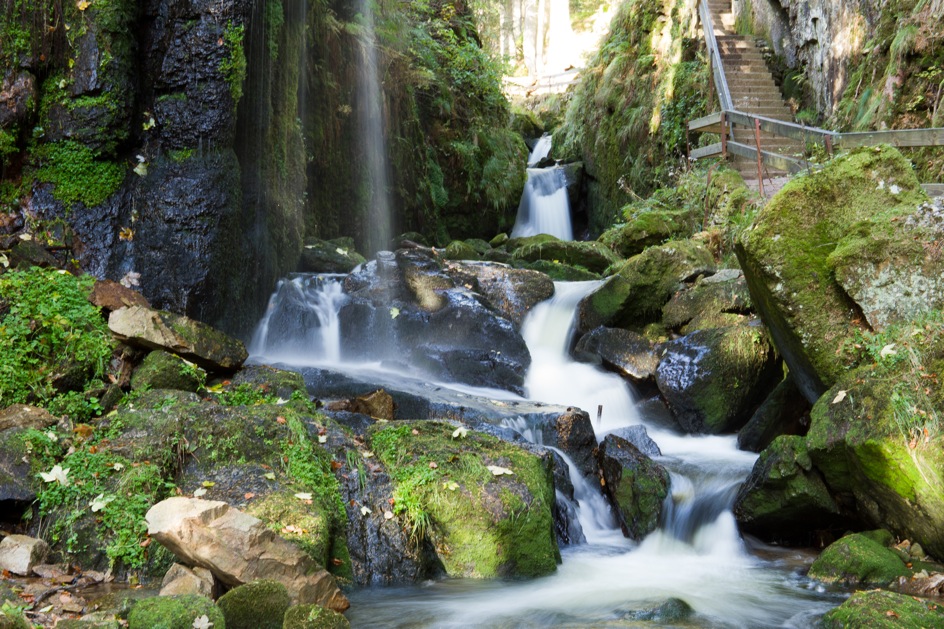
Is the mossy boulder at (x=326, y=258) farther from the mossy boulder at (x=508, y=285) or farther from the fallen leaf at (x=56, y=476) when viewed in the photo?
the fallen leaf at (x=56, y=476)

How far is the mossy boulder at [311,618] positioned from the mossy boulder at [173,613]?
35 centimetres

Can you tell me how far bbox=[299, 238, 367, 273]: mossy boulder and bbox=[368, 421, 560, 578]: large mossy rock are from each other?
7.68 meters

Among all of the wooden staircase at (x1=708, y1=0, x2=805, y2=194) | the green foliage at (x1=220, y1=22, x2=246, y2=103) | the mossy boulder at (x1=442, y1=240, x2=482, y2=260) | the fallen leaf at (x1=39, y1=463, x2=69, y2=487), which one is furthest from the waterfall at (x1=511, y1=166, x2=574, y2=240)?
the fallen leaf at (x1=39, y1=463, x2=69, y2=487)

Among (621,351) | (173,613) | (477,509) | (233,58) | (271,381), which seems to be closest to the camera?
(173,613)

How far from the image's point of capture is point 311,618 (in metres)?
3.85

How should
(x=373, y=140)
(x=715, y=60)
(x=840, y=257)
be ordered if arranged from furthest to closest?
(x=373, y=140) < (x=715, y=60) < (x=840, y=257)

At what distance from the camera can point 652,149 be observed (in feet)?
56.7

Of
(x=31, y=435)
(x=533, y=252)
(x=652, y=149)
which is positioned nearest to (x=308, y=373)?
(x=31, y=435)

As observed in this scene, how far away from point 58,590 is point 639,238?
39.5ft

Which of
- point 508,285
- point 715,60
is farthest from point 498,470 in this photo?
point 715,60

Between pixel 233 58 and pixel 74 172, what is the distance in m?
2.38

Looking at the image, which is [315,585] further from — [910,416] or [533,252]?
[533,252]

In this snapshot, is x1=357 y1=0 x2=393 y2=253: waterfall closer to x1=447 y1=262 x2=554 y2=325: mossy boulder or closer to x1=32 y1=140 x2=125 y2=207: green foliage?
x1=447 y1=262 x2=554 y2=325: mossy boulder

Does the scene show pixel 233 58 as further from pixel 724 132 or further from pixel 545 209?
pixel 545 209
